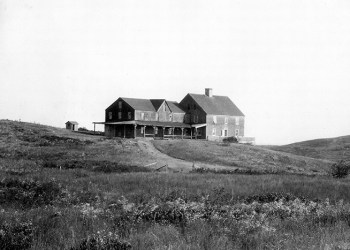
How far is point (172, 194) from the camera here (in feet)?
56.0

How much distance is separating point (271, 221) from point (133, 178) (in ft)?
43.8

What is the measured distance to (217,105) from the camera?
77.7m

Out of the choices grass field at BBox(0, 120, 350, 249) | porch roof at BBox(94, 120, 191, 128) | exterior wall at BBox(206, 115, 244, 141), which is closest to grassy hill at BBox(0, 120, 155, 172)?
grass field at BBox(0, 120, 350, 249)

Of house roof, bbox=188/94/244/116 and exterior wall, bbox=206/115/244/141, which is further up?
house roof, bbox=188/94/244/116

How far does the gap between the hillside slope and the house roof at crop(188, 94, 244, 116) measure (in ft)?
65.6

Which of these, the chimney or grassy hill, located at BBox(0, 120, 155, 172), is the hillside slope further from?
the chimney

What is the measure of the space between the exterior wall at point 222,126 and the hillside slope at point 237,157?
17.8 metres

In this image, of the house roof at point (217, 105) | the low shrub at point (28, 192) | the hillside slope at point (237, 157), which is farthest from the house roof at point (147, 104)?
the low shrub at point (28, 192)

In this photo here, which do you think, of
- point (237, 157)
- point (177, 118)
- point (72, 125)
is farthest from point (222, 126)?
point (237, 157)

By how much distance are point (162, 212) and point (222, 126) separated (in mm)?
65993

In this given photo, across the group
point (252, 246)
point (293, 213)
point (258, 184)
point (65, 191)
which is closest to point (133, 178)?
point (65, 191)

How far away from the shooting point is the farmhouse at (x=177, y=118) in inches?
2616

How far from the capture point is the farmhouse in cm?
6644

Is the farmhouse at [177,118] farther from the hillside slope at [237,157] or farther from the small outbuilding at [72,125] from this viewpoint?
the hillside slope at [237,157]
